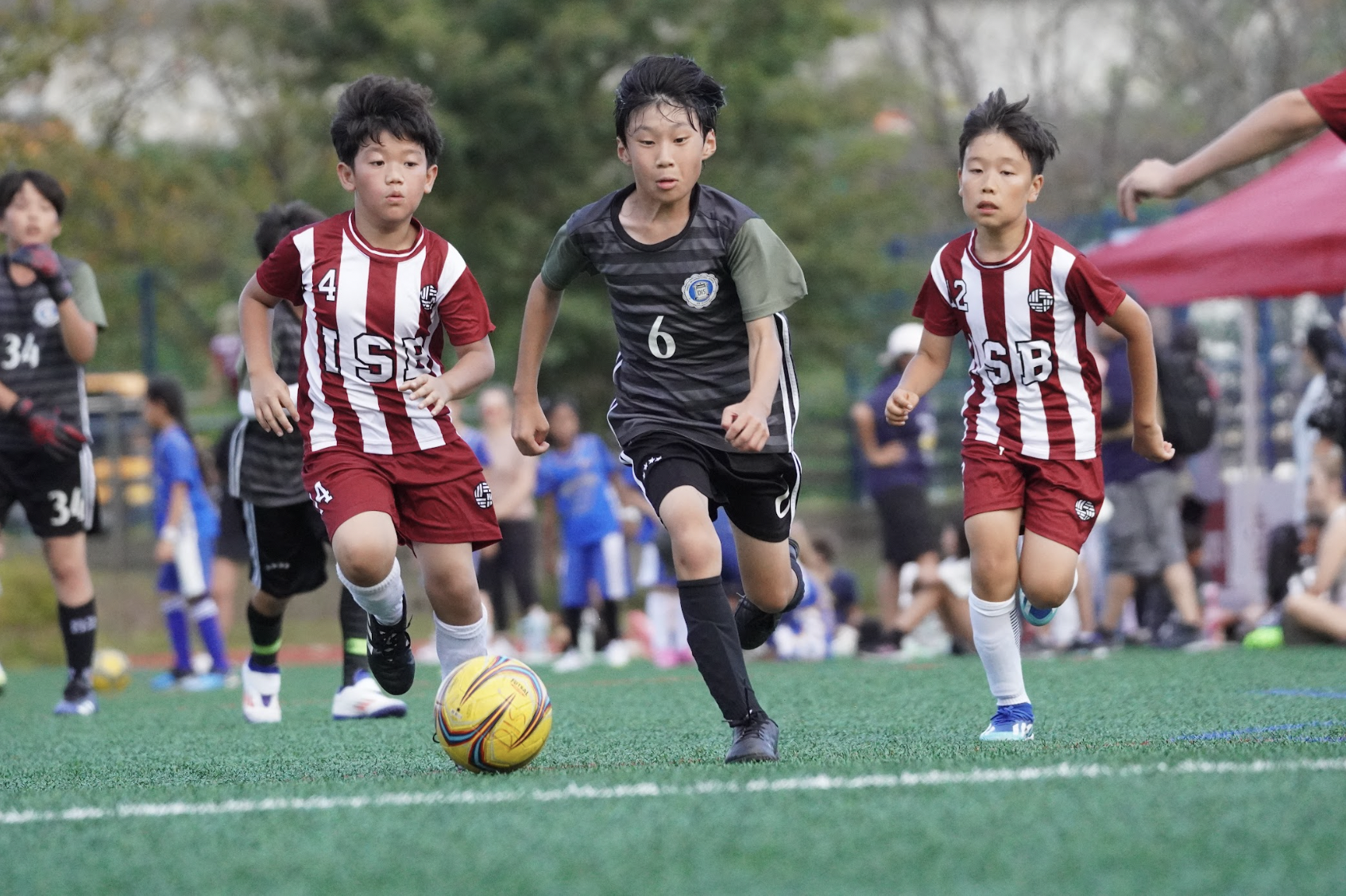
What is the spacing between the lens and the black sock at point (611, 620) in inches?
505

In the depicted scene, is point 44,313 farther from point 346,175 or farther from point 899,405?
point 899,405

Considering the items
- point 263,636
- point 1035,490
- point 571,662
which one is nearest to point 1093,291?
point 1035,490

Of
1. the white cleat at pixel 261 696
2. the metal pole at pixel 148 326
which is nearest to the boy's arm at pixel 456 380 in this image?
the white cleat at pixel 261 696

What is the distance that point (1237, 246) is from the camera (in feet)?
37.3

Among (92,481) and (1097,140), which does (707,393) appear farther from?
(1097,140)

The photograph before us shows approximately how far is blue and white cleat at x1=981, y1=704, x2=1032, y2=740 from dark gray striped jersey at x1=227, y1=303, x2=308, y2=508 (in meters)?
3.23

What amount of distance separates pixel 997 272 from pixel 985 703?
2327 mm

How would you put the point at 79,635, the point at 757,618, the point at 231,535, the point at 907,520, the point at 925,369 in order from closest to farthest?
the point at 925,369 → the point at 757,618 → the point at 79,635 → the point at 231,535 → the point at 907,520

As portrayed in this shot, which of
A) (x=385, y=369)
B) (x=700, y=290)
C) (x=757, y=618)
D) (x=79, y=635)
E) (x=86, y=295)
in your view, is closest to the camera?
(x=700, y=290)

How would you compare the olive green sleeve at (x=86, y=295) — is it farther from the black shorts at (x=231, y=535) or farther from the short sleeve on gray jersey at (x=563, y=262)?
the short sleeve on gray jersey at (x=563, y=262)

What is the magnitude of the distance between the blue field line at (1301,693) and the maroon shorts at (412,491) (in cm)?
361

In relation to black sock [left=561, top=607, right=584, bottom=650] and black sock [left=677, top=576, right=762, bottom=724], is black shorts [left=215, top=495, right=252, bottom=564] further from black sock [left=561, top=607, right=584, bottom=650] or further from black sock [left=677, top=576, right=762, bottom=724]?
black sock [left=677, top=576, right=762, bottom=724]

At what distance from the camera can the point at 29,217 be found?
8.31 m

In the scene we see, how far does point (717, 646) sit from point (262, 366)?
1845mm
